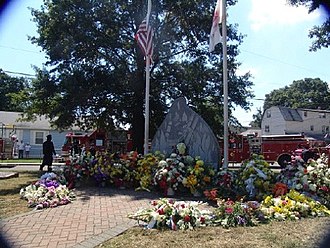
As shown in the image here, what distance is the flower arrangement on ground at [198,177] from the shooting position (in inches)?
343

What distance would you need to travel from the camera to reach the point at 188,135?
10.7 metres

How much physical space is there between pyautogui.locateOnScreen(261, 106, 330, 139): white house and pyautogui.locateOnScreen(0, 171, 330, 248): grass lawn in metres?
49.6

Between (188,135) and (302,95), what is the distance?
7958 cm

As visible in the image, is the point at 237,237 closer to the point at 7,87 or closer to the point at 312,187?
the point at 312,187

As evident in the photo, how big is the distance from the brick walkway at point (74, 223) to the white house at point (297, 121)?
48317 millimetres

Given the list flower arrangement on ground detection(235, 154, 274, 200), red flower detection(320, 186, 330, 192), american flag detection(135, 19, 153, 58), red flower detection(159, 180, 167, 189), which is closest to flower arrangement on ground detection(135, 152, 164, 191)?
red flower detection(159, 180, 167, 189)

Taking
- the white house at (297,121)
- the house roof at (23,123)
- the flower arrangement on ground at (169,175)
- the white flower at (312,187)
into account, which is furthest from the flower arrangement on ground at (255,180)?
the white house at (297,121)

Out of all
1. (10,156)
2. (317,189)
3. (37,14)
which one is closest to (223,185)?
(317,189)

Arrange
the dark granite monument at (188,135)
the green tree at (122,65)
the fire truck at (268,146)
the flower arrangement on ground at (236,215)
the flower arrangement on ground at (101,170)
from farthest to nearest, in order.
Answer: the fire truck at (268,146), the green tree at (122,65), the flower arrangement on ground at (101,170), the dark granite monument at (188,135), the flower arrangement on ground at (236,215)

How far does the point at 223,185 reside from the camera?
851cm

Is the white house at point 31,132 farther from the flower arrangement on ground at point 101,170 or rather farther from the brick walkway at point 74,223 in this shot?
the brick walkway at point 74,223

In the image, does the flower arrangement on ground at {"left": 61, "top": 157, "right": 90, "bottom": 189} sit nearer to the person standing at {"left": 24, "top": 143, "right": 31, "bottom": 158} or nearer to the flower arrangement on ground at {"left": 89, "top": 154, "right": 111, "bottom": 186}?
the flower arrangement on ground at {"left": 89, "top": 154, "right": 111, "bottom": 186}

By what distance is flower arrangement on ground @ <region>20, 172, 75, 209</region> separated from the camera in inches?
299

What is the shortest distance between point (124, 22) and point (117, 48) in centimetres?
129
